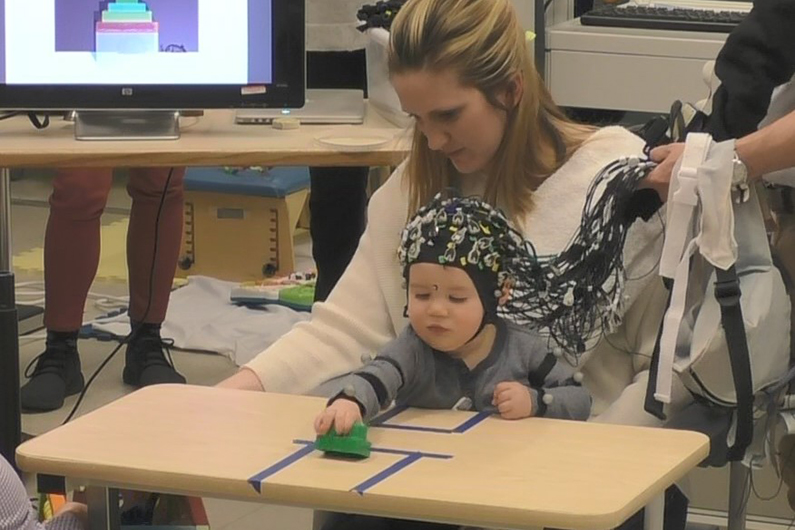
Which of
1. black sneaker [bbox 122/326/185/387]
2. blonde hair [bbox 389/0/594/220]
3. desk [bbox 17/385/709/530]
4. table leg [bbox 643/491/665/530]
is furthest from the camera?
black sneaker [bbox 122/326/185/387]

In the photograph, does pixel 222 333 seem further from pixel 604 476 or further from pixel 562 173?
pixel 604 476

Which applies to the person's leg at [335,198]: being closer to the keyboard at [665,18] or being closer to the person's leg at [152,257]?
the person's leg at [152,257]

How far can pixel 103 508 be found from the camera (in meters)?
1.55

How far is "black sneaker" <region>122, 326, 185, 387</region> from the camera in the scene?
3.29 meters

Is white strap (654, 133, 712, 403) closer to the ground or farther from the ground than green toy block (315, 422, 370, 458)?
farther from the ground

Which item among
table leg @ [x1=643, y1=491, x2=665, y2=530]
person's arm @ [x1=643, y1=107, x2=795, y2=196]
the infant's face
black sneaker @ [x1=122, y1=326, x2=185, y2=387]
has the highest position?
person's arm @ [x1=643, y1=107, x2=795, y2=196]

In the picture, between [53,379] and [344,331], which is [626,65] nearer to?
[344,331]

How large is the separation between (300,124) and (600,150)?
854 millimetres

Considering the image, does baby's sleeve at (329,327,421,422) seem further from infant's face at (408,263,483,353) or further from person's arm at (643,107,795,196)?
person's arm at (643,107,795,196)

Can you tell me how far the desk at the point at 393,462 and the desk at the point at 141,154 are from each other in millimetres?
791

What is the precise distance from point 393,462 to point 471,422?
6.7 inches

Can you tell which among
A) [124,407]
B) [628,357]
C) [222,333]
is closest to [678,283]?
[628,357]

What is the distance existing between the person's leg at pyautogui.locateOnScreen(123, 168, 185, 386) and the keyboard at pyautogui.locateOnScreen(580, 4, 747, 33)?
0.98 metres

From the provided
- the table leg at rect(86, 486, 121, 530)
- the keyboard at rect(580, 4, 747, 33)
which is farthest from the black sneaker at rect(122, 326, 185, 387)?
the table leg at rect(86, 486, 121, 530)
